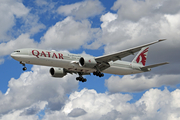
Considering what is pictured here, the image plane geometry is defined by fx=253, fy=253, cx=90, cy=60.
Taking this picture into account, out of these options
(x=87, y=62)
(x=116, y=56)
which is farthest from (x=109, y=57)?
(x=87, y=62)

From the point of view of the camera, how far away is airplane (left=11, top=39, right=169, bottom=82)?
42875 mm

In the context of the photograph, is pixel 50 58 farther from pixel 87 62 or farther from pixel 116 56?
pixel 116 56

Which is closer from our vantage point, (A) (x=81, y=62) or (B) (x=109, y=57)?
(A) (x=81, y=62)

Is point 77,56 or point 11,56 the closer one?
point 11,56

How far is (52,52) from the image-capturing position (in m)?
44.7

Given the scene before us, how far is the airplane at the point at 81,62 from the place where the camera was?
42875 millimetres

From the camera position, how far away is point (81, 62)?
46.8 m

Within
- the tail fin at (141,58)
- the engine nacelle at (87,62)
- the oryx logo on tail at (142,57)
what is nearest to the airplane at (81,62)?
the engine nacelle at (87,62)

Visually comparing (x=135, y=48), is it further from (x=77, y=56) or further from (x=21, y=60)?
(x=21, y=60)

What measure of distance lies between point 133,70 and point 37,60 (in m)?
21.3

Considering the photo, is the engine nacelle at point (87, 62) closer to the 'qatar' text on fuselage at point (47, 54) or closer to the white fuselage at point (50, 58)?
the white fuselage at point (50, 58)

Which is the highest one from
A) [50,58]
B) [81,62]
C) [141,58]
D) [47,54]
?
[141,58]

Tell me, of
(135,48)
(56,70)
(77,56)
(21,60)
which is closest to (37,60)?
(21,60)

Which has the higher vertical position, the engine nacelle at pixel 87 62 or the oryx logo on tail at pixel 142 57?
the oryx logo on tail at pixel 142 57
